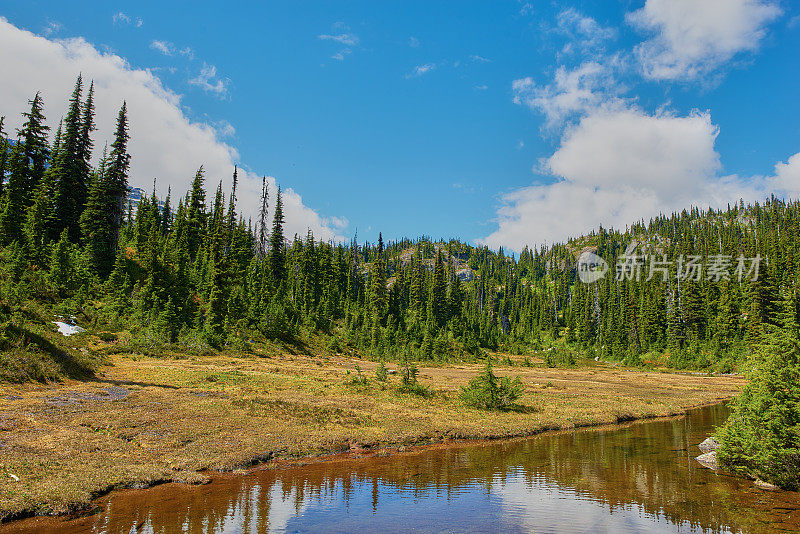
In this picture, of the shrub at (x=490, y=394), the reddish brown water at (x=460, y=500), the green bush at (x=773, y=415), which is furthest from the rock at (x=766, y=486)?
the shrub at (x=490, y=394)

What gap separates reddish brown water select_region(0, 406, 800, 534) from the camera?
34.6 feet

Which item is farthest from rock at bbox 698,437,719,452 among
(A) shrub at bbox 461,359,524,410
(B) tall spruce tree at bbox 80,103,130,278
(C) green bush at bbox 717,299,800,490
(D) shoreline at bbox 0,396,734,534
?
(B) tall spruce tree at bbox 80,103,130,278

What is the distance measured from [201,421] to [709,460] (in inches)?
857

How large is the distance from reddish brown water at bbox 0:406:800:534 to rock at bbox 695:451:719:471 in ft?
1.17

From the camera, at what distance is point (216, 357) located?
44.9 metres

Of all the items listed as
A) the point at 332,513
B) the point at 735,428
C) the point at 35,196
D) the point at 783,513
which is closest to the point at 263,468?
the point at 332,513

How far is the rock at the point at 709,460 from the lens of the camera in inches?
637

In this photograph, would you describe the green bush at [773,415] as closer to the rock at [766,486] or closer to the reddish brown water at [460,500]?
the rock at [766,486]

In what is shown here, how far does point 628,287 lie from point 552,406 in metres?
121

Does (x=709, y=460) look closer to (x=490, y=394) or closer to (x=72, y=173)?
(x=490, y=394)

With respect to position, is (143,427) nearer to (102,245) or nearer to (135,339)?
(135,339)

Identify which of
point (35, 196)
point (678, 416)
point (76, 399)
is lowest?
point (678, 416)

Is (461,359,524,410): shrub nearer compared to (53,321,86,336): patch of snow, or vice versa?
(461,359,524,410): shrub

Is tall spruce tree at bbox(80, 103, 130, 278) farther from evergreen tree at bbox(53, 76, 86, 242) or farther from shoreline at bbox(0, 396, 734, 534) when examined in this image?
shoreline at bbox(0, 396, 734, 534)
